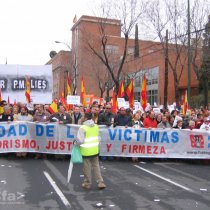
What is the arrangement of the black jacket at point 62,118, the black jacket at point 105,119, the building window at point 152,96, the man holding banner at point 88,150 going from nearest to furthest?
the man holding banner at point 88,150 → the black jacket at point 62,118 → the black jacket at point 105,119 → the building window at point 152,96

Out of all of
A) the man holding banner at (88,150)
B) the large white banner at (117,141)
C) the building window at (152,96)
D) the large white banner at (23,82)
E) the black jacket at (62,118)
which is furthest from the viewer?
the building window at (152,96)

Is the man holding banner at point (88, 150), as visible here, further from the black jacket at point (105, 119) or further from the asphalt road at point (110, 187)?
the black jacket at point (105, 119)

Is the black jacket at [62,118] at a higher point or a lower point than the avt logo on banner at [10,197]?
higher

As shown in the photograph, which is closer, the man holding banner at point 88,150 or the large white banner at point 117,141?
the man holding banner at point 88,150

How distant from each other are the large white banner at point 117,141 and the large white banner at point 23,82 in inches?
224

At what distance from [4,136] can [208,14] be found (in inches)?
843

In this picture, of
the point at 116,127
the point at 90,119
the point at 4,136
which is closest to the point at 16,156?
the point at 4,136

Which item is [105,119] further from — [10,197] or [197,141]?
[10,197]

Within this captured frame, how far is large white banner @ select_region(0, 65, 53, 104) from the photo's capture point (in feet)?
61.7

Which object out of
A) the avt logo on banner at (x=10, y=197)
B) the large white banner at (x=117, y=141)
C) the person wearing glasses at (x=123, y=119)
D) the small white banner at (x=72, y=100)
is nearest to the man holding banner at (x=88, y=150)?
the avt logo on banner at (x=10, y=197)

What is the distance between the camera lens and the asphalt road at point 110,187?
7734 mm

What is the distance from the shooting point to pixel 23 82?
18.9 m

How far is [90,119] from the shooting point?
936 cm

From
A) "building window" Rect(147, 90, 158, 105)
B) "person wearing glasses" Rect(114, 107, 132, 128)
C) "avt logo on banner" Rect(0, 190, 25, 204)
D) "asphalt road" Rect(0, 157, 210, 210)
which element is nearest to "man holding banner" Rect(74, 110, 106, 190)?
"asphalt road" Rect(0, 157, 210, 210)
